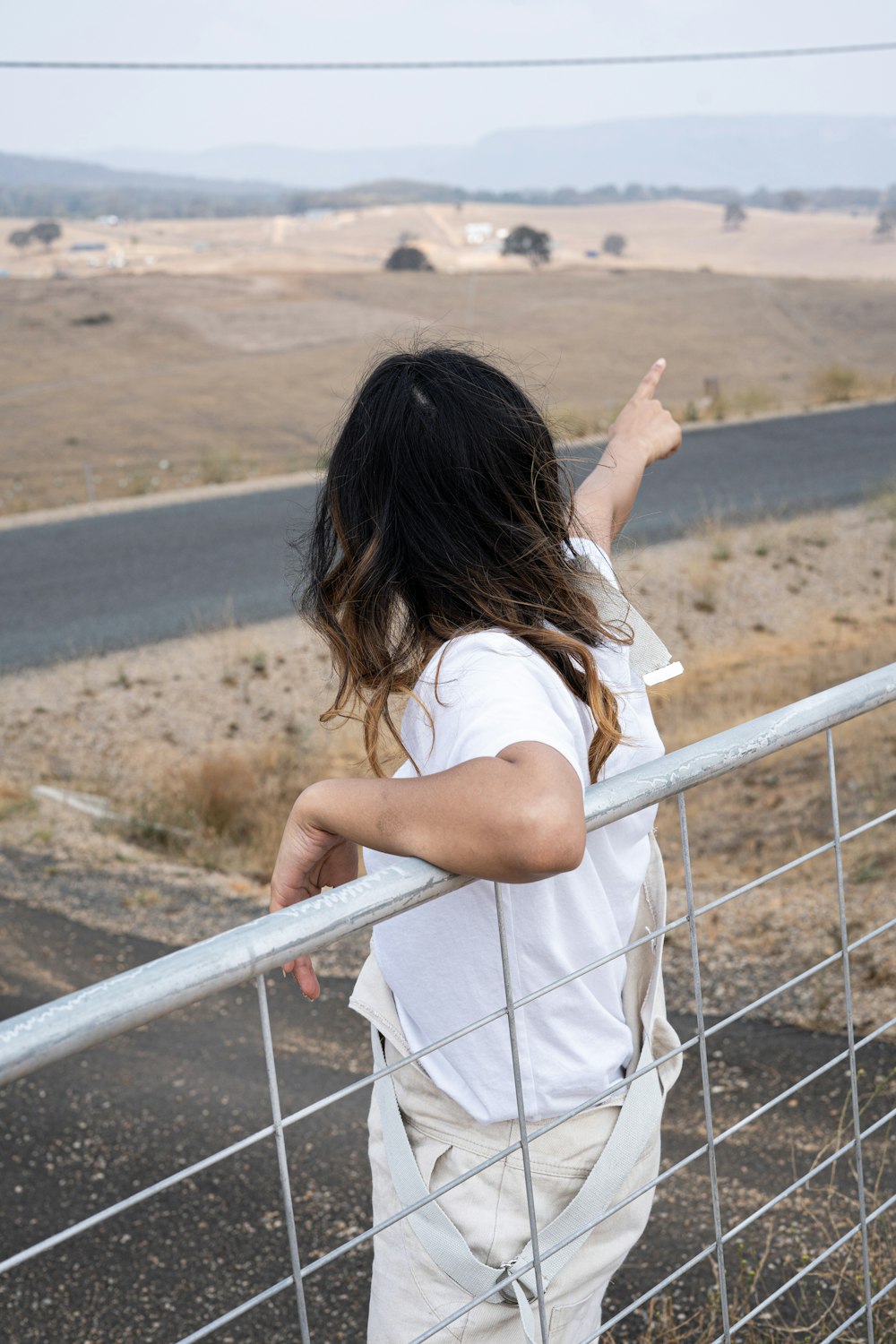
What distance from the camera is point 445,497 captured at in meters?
1.43

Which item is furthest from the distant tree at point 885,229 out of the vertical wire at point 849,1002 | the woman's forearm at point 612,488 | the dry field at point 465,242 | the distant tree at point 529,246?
the vertical wire at point 849,1002

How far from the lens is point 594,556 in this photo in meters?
1.66

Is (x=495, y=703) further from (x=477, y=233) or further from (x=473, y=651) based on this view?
(x=477, y=233)

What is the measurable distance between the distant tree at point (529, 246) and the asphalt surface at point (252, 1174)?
2818 inches

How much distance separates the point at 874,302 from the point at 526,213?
341 feet

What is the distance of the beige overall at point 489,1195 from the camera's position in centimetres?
152

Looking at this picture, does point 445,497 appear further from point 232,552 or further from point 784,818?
point 232,552

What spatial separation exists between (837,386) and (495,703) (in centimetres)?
2357

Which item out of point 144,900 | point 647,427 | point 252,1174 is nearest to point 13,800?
point 144,900

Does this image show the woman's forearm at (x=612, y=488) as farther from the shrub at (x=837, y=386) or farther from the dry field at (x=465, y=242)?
the dry field at (x=465, y=242)

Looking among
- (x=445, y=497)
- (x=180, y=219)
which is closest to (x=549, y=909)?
(x=445, y=497)

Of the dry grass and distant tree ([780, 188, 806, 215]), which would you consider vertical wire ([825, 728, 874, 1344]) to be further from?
distant tree ([780, 188, 806, 215])

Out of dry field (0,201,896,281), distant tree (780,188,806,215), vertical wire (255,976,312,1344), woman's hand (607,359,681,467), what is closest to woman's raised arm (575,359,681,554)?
woman's hand (607,359,681,467)

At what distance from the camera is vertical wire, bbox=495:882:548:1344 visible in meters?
1.36
